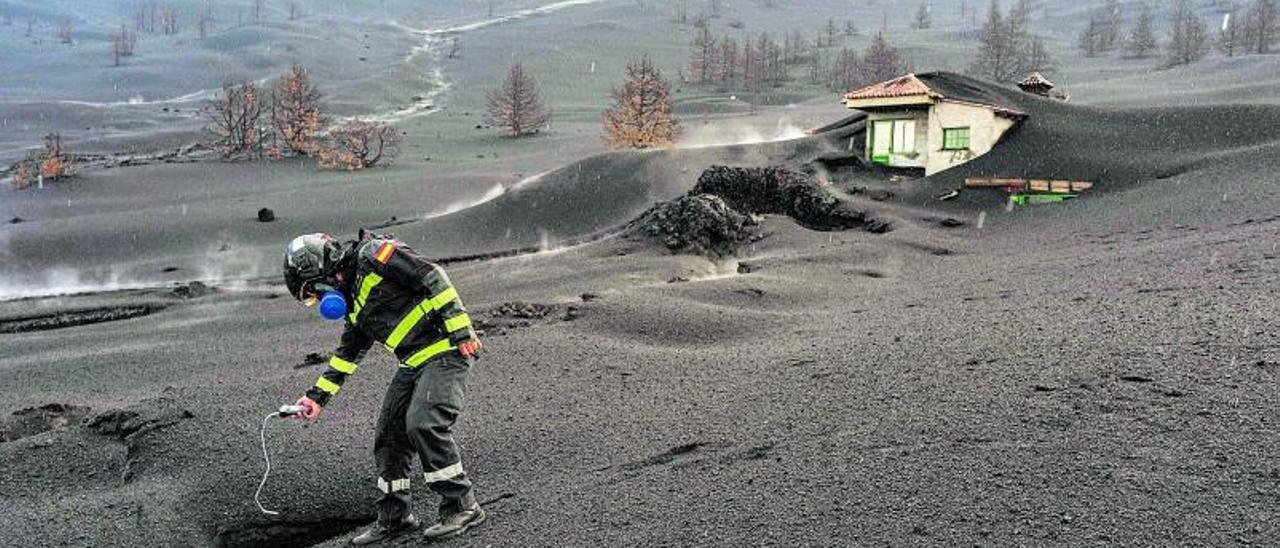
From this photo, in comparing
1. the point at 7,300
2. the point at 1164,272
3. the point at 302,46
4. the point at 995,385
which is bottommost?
the point at 7,300

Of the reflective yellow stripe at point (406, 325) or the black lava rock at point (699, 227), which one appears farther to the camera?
the black lava rock at point (699, 227)

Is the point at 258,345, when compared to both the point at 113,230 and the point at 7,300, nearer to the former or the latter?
the point at 7,300

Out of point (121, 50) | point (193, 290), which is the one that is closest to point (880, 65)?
point (193, 290)

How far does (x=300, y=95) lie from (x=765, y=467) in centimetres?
5396

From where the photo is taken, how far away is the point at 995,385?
7.93 metres

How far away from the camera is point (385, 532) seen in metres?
6.30

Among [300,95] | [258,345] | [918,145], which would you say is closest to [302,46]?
[300,95]

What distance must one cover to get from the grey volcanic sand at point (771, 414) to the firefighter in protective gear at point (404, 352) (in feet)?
1.55

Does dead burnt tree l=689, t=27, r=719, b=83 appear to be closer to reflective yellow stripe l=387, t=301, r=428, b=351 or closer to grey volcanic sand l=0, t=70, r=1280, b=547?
grey volcanic sand l=0, t=70, r=1280, b=547

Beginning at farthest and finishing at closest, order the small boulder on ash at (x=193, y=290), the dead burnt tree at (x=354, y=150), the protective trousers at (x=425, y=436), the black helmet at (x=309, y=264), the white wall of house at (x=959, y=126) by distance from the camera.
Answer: the dead burnt tree at (x=354, y=150) < the white wall of house at (x=959, y=126) < the small boulder on ash at (x=193, y=290) < the black helmet at (x=309, y=264) < the protective trousers at (x=425, y=436)

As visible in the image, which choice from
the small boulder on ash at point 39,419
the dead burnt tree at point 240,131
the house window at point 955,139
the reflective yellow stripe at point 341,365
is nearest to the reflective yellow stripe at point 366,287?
the reflective yellow stripe at point 341,365

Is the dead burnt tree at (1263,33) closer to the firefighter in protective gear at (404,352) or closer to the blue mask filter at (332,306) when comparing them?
the firefighter in protective gear at (404,352)

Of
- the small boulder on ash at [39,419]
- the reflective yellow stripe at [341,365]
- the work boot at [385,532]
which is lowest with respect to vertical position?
the small boulder on ash at [39,419]

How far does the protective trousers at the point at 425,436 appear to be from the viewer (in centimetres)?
594
